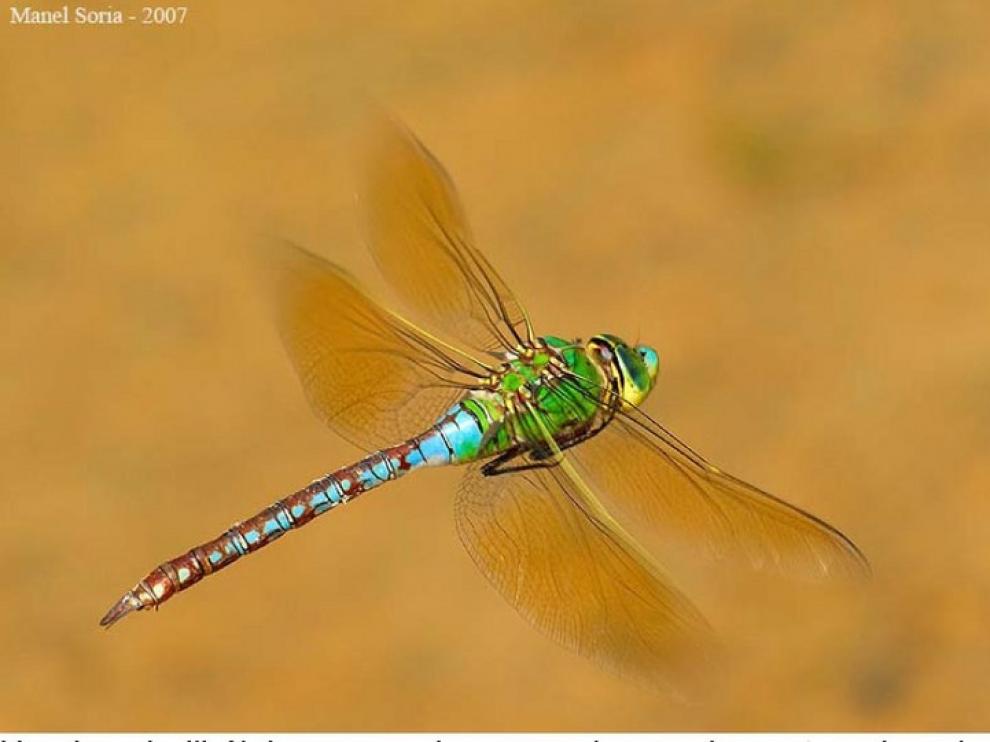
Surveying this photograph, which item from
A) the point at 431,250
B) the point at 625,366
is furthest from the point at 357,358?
the point at 625,366

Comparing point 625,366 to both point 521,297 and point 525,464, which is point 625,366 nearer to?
point 525,464

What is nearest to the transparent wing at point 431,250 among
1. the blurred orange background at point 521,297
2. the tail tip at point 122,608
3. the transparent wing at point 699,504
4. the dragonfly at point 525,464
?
the dragonfly at point 525,464

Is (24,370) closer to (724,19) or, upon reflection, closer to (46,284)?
(46,284)

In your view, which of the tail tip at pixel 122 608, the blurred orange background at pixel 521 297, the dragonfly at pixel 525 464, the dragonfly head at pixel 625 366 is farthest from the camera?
the blurred orange background at pixel 521 297

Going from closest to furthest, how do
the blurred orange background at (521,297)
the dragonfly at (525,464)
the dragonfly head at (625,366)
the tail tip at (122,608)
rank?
the tail tip at (122,608), the dragonfly at (525,464), the dragonfly head at (625,366), the blurred orange background at (521,297)

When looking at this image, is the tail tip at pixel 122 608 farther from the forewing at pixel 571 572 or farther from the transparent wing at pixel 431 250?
the transparent wing at pixel 431 250

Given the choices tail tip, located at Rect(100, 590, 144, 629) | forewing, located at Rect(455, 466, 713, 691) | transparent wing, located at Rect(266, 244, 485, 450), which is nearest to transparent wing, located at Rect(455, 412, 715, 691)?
forewing, located at Rect(455, 466, 713, 691)

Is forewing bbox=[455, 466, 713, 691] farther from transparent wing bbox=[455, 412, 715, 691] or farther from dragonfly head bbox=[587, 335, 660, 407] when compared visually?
dragonfly head bbox=[587, 335, 660, 407]

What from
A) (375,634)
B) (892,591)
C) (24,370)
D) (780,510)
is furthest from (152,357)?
(780,510)
